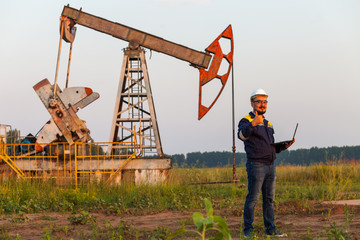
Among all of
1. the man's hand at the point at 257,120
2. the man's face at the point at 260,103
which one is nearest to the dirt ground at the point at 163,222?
the man's hand at the point at 257,120

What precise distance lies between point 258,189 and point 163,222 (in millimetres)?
2338

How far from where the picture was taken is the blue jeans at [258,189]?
5.63 m

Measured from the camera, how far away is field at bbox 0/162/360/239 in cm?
634

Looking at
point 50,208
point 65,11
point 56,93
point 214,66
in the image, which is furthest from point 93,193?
point 65,11

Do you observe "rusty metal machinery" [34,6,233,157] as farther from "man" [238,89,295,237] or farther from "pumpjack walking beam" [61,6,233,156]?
"man" [238,89,295,237]

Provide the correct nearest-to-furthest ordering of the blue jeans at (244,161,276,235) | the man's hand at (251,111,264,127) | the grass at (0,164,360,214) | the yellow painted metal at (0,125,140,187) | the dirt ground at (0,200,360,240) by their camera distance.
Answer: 1. the man's hand at (251,111,264,127)
2. the blue jeans at (244,161,276,235)
3. the dirt ground at (0,200,360,240)
4. the grass at (0,164,360,214)
5. the yellow painted metal at (0,125,140,187)

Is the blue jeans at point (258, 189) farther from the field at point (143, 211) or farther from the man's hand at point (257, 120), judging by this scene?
the man's hand at point (257, 120)

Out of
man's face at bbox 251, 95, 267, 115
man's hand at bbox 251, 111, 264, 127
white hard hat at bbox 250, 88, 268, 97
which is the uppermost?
white hard hat at bbox 250, 88, 268, 97

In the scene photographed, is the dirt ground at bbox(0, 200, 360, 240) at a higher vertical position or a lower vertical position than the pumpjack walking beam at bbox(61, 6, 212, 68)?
lower

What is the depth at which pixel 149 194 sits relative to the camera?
9.69 meters

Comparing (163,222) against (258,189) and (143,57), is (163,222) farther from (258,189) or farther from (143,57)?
(143,57)

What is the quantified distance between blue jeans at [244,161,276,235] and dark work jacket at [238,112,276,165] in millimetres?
90

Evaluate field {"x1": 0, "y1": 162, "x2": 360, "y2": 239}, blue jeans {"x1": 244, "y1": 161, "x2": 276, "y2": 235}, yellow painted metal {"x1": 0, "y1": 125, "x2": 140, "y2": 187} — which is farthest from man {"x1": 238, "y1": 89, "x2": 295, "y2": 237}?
yellow painted metal {"x1": 0, "y1": 125, "x2": 140, "y2": 187}

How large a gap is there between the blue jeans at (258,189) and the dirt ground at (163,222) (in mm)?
292
